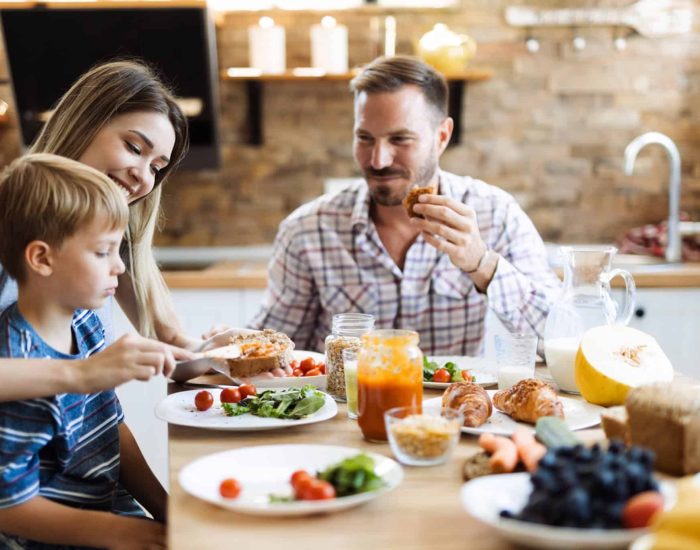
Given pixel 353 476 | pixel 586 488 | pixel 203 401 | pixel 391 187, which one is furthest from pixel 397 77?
pixel 586 488

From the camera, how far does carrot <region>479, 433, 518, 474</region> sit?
4.04 ft

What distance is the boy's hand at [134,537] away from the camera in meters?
1.41

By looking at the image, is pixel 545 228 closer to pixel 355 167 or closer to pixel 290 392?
pixel 355 167

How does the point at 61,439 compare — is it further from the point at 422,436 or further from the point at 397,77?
the point at 397,77

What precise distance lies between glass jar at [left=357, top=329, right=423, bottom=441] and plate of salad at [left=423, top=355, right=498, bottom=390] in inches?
15.1

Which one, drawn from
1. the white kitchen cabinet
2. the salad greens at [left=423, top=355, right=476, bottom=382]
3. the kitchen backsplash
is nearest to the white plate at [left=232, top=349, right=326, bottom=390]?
the salad greens at [left=423, top=355, right=476, bottom=382]

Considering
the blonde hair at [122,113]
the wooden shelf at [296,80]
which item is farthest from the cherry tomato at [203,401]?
the wooden shelf at [296,80]

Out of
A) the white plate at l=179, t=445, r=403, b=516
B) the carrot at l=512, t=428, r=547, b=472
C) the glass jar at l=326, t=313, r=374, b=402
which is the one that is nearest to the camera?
the white plate at l=179, t=445, r=403, b=516

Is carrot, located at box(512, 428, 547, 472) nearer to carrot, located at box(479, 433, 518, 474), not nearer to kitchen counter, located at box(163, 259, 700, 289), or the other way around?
carrot, located at box(479, 433, 518, 474)

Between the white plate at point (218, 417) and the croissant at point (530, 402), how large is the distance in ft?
1.02

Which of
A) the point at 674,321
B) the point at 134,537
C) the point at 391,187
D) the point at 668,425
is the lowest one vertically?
the point at 674,321

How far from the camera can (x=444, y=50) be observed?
3.83 meters

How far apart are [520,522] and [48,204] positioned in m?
0.88

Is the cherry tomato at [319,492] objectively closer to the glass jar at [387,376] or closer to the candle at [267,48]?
the glass jar at [387,376]
